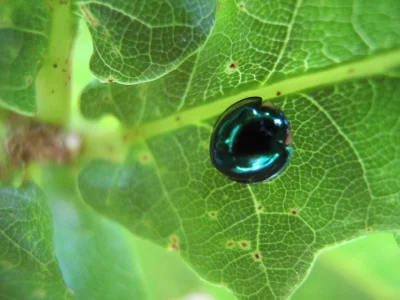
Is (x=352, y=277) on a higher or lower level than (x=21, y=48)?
lower

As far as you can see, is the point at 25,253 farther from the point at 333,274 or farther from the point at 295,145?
the point at 333,274

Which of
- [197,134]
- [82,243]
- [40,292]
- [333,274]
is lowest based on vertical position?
[333,274]

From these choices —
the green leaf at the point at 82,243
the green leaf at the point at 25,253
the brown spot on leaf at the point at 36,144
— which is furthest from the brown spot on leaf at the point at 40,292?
the brown spot on leaf at the point at 36,144

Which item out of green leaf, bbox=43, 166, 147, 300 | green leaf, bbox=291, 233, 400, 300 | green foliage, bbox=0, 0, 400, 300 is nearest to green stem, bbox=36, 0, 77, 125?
green foliage, bbox=0, 0, 400, 300

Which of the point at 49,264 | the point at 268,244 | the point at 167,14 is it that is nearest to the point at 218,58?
the point at 167,14

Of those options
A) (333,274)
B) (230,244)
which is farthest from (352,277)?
(230,244)

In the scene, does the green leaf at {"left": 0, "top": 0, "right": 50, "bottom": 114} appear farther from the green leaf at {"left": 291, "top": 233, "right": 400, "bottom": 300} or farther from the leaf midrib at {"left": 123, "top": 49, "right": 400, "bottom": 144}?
the green leaf at {"left": 291, "top": 233, "right": 400, "bottom": 300}
